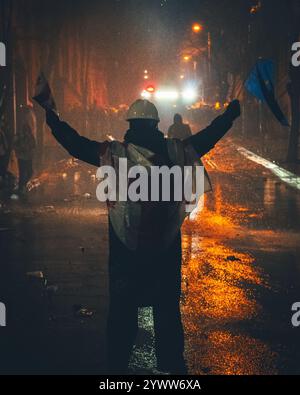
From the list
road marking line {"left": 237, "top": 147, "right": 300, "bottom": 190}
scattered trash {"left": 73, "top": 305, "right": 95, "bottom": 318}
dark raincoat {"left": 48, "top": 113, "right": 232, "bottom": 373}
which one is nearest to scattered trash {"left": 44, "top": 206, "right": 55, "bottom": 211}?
road marking line {"left": 237, "top": 147, "right": 300, "bottom": 190}

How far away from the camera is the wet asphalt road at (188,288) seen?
5.46 m

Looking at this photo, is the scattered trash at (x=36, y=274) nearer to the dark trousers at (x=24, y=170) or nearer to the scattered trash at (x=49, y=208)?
the scattered trash at (x=49, y=208)

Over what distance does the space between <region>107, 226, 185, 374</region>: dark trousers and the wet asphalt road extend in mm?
434

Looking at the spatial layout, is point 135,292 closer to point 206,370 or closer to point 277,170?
point 206,370

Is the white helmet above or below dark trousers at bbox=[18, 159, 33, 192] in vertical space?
above

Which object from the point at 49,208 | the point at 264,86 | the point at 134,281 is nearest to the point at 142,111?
the point at 134,281

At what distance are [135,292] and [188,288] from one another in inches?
116

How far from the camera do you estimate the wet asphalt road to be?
17.9 ft

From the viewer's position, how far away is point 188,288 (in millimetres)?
7656

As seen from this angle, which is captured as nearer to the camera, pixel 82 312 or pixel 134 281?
pixel 134 281

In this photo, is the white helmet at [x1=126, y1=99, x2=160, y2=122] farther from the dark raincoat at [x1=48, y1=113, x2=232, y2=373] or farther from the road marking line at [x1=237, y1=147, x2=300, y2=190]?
the road marking line at [x1=237, y1=147, x2=300, y2=190]

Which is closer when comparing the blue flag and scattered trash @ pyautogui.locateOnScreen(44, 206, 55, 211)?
the blue flag

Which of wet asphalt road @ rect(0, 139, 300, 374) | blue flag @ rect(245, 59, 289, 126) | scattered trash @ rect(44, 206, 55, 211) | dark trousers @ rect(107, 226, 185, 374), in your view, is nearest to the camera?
dark trousers @ rect(107, 226, 185, 374)

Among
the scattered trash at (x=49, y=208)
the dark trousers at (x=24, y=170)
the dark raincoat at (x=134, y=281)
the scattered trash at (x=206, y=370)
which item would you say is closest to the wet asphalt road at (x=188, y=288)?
the scattered trash at (x=206, y=370)
